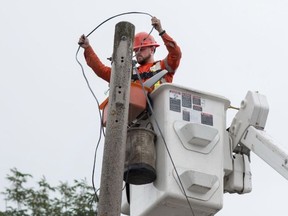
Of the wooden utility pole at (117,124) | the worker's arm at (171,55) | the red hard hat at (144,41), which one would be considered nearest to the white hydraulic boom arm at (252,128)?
the worker's arm at (171,55)

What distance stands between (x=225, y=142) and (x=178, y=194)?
40.7 inches

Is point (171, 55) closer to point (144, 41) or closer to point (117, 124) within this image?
point (144, 41)

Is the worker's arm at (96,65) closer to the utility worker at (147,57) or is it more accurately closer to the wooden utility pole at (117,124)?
the utility worker at (147,57)

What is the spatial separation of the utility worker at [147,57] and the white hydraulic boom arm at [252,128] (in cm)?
76

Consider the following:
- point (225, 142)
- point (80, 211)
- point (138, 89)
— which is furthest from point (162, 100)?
point (80, 211)

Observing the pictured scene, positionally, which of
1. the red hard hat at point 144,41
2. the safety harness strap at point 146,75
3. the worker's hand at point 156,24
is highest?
the red hard hat at point 144,41

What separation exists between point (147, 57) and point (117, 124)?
247cm

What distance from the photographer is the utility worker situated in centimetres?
940

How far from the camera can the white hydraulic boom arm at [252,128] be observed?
29.5ft

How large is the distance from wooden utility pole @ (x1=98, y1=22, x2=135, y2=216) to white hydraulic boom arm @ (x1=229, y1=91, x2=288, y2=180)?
168 centimetres

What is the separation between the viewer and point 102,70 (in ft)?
31.8

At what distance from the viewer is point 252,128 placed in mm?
9242

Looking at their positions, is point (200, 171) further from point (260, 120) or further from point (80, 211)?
point (80, 211)

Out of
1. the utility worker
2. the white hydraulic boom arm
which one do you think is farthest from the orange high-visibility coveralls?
the white hydraulic boom arm
